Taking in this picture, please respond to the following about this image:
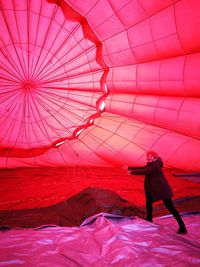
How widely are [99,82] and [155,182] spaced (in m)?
2.16

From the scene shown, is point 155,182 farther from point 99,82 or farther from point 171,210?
point 99,82

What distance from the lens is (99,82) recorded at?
4555mm

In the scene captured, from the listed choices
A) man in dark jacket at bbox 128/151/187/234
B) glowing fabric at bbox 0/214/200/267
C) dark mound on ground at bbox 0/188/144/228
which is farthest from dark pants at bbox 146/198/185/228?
dark mound on ground at bbox 0/188/144/228

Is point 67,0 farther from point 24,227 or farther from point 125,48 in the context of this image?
point 24,227

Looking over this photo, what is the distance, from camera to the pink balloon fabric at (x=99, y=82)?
3.60 m

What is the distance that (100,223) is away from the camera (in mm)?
2812

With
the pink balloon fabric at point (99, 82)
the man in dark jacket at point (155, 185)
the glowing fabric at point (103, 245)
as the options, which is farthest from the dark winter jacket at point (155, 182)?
the pink balloon fabric at point (99, 82)

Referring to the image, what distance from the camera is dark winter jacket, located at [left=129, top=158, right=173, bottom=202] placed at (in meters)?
2.95

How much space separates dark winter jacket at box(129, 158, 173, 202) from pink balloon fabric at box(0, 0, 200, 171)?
64.6 inches

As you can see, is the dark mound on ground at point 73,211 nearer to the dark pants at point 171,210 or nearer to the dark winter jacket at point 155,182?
the dark pants at point 171,210

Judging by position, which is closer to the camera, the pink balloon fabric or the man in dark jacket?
the man in dark jacket

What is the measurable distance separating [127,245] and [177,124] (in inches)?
118

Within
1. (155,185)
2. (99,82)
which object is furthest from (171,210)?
(99,82)

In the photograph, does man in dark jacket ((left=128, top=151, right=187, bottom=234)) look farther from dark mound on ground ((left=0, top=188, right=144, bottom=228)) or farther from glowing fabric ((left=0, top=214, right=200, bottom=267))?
dark mound on ground ((left=0, top=188, right=144, bottom=228))
